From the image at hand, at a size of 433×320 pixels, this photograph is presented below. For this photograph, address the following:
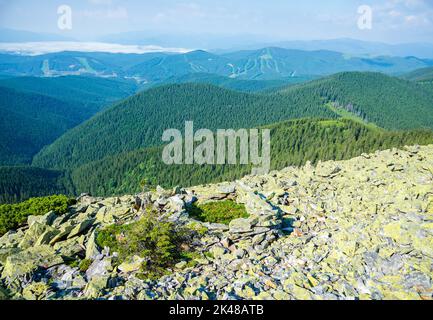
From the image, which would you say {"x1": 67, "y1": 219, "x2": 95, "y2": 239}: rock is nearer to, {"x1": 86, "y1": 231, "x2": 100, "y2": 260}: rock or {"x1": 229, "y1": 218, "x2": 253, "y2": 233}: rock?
{"x1": 86, "y1": 231, "x2": 100, "y2": 260}: rock

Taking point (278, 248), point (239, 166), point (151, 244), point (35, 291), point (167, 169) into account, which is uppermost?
point (151, 244)

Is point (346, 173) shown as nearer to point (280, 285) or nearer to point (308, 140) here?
point (280, 285)

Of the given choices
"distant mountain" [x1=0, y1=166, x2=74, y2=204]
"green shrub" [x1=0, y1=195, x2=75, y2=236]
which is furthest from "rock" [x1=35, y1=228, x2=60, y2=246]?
"distant mountain" [x1=0, y1=166, x2=74, y2=204]

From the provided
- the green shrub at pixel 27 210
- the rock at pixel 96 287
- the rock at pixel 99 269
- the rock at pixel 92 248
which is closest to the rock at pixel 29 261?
the rock at pixel 92 248

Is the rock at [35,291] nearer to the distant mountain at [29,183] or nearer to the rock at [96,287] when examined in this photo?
the rock at [96,287]

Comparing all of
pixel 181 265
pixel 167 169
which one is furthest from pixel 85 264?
pixel 167 169

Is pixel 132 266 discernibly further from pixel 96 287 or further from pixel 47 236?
pixel 47 236

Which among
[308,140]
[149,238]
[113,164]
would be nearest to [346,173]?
[149,238]
